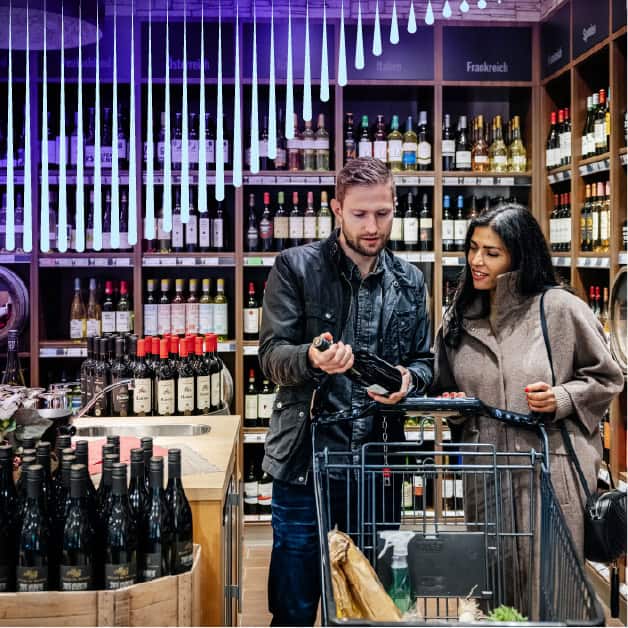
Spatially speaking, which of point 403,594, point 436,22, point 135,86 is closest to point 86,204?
point 135,86

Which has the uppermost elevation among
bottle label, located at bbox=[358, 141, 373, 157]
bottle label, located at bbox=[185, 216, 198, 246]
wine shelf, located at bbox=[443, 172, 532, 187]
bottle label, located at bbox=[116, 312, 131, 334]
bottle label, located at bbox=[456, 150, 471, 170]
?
bottle label, located at bbox=[358, 141, 373, 157]

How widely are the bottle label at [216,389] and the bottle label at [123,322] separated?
1287 millimetres

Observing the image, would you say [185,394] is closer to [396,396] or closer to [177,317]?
[177,317]

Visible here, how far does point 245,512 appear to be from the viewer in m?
4.75

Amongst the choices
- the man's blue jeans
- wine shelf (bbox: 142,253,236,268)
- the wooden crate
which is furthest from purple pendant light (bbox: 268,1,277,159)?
the wooden crate

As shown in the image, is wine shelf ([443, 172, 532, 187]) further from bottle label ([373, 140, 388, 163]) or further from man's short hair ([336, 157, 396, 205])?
man's short hair ([336, 157, 396, 205])

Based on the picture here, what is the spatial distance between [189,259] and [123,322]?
52cm

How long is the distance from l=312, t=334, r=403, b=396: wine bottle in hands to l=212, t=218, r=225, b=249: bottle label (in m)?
2.77

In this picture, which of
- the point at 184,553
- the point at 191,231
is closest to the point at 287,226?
the point at 191,231

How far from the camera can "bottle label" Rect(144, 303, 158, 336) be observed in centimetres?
461

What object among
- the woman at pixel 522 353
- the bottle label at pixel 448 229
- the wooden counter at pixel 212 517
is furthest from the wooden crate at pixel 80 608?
the bottle label at pixel 448 229

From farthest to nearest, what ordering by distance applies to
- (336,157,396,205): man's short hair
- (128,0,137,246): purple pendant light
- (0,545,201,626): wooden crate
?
(128,0,137,246): purple pendant light, (336,157,396,205): man's short hair, (0,545,201,626): wooden crate

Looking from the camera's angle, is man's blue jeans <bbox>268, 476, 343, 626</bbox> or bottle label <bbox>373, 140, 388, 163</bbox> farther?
bottle label <bbox>373, 140, 388, 163</bbox>

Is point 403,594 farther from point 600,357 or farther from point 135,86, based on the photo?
point 135,86
